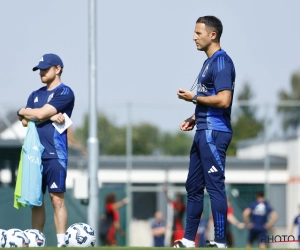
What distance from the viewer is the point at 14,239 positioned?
8.92 meters

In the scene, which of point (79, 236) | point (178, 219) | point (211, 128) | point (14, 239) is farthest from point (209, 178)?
point (178, 219)

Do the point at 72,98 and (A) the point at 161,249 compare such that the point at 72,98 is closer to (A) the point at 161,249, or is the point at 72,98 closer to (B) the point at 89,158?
(A) the point at 161,249

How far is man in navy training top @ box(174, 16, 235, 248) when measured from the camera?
894 cm

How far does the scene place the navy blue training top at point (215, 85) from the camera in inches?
351

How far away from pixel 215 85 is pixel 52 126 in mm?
2053

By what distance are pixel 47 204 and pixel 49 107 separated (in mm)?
5602

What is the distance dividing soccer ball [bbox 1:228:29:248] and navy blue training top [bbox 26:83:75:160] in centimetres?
122

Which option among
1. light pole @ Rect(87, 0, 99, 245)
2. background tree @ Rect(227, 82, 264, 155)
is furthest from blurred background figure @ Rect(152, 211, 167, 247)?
light pole @ Rect(87, 0, 99, 245)

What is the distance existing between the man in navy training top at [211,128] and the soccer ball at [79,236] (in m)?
0.87

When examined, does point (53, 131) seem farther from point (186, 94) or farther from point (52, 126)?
point (186, 94)

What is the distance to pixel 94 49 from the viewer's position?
17.6 m

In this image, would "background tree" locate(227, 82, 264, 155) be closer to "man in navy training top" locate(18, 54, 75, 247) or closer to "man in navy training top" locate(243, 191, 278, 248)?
"man in navy training top" locate(243, 191, 278, 248)

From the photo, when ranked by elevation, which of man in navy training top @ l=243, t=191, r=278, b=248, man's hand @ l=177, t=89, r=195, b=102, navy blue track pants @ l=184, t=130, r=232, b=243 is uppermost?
man's hand @ l=177, t=89, r=195, b=102

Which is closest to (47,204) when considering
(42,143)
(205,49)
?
(42,143)
